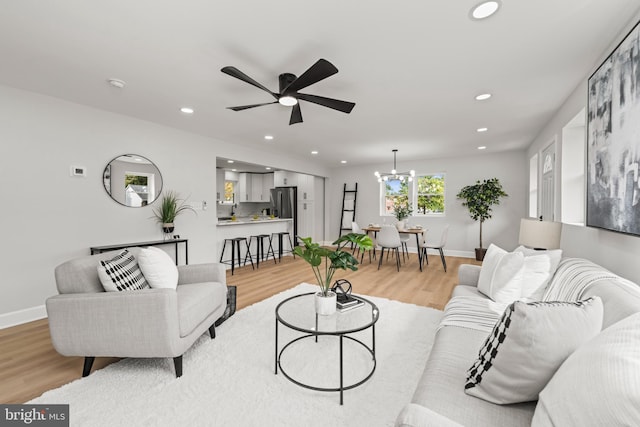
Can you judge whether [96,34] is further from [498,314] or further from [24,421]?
[498,314]

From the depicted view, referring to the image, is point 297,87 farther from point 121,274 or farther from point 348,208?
point 348,208

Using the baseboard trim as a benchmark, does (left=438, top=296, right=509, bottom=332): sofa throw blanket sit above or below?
above

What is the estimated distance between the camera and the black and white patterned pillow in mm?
1955

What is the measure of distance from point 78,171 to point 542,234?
498 centimetres

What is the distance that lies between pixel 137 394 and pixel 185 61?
97.4 inches

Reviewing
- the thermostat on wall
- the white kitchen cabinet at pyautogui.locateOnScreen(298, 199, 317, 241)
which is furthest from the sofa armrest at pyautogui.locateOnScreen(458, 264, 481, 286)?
the white kitchen cabinet at pyautogui.locateOnScreen(298, 199, 317, 241)

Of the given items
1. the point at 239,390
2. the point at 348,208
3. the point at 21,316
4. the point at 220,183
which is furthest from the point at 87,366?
the point at 348,208

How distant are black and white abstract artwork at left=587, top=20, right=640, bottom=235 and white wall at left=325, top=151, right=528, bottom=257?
4307 mm

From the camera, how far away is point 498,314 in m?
1.90

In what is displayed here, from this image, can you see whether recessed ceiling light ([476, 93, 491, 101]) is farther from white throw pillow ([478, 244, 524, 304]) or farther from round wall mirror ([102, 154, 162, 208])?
round wall mirror ([102, 154, 162, 208])

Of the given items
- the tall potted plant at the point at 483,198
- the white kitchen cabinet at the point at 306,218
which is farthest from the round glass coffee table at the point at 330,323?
the white kitchen cabinet at the point at 306,218

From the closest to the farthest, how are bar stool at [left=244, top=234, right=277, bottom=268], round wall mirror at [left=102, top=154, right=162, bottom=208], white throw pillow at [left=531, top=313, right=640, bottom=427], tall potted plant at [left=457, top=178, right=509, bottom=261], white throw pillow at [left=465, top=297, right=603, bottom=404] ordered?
white throw pillow at [left=531, top=313, right=640, bottom=427] → white throw pillow at [left=465, top=297, right=603, bottom=404] → round wall mirror at [left=102, top=154, right=162, bottom=208] → bar stool at [left=244, top=234, right=277, bottom=268] → tall potted plant at [left=457, top=178, right=509, bottom=261]

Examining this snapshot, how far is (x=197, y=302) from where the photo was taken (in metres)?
2.16

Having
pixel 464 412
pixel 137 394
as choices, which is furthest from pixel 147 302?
pixel 464 412
